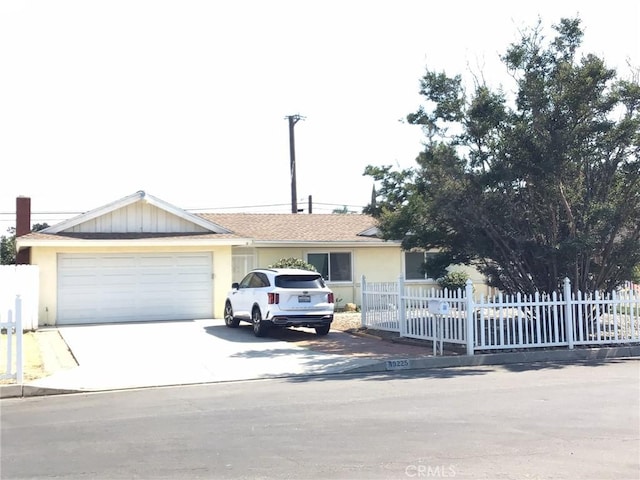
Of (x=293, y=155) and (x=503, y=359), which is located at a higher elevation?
(x=293, y=155)

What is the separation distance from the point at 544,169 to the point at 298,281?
6493 millimetres

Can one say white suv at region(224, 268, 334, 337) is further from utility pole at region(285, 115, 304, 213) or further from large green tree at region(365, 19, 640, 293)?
utility pole at region(285, 115, 304, 213)

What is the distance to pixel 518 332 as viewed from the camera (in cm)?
1491

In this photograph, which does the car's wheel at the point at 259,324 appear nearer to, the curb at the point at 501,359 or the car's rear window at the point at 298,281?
the car's rear window at the point at 298,281

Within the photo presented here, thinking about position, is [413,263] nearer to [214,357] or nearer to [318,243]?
[318,243]

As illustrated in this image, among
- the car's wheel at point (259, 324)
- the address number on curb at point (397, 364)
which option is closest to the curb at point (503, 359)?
the address number on curb at point (397, 364)

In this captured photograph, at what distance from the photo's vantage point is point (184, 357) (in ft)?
46.4

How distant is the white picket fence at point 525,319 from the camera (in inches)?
563

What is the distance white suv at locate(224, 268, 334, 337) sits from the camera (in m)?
16.9

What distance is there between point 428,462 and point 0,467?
159 inches

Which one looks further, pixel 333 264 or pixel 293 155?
pixel 293 155

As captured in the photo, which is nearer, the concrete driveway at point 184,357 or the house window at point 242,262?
the concrete driveway at point 184,357

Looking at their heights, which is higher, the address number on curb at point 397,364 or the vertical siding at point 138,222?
the vertical siding at point 138,222

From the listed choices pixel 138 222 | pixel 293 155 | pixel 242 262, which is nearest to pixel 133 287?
pixel 138 222
